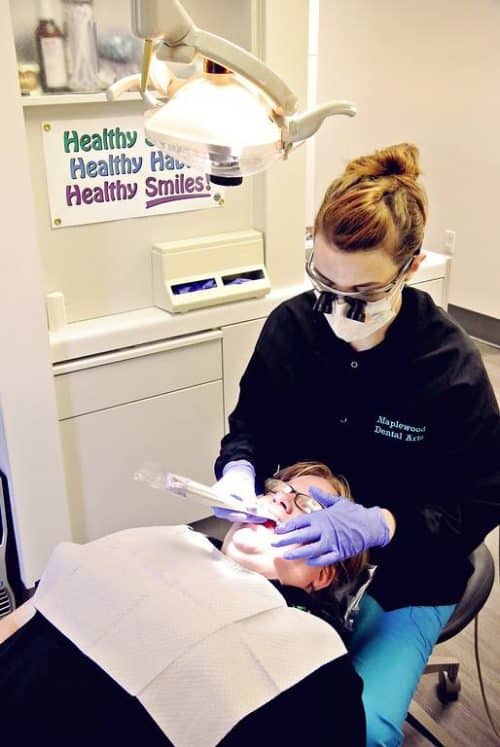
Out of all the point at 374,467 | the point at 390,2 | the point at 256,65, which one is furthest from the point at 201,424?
the point at 390,2

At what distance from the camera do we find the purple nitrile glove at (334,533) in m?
1.17

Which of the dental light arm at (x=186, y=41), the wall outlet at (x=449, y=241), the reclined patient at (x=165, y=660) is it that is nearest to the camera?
the dental light arm at (x=186, y=41)

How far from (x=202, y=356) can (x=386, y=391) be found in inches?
33.6

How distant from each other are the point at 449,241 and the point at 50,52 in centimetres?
295

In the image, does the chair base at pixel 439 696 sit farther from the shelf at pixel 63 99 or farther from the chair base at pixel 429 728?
the shelf at pixel 63 99

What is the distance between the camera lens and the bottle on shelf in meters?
1.69

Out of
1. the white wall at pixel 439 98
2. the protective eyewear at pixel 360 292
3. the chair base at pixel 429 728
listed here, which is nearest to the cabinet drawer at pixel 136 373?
the protective eyewear at pixel 360 292

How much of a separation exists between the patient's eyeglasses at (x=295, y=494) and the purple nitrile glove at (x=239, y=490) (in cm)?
4

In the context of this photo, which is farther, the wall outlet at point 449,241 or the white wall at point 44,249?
the wall outlet at point 449,241

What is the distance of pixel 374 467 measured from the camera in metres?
1.41

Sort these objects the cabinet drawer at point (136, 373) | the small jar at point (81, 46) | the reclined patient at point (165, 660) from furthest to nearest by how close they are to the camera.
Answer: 1. the cabinet drawer at point (136, 373)
2. the small jar at point (81, 46)
3. the reclined patient at point (165, 660)

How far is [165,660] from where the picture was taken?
100 centimetres

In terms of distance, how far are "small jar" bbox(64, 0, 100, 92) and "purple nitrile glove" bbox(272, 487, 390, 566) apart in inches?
48.1

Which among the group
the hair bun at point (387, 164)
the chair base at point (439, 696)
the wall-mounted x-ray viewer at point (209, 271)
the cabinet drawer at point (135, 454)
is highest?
the hair bun at point (387, 164)
